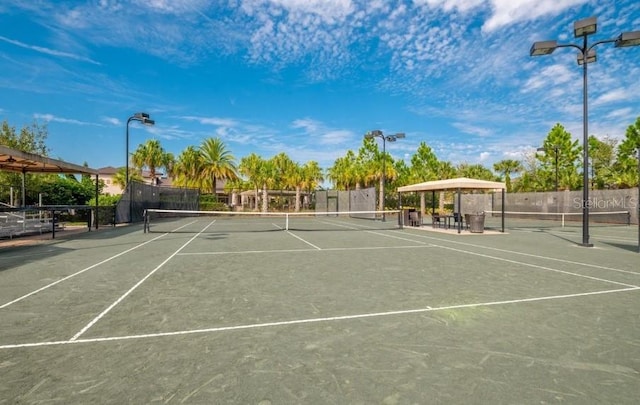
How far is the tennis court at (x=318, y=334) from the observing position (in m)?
2.91

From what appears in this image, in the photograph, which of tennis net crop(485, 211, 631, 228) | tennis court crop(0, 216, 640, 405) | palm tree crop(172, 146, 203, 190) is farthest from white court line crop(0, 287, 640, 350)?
palm tree crop(172, 146, 203, 190)

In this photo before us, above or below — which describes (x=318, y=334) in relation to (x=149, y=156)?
below

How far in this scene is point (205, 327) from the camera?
436cm

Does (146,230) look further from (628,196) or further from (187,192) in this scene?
(628,196)

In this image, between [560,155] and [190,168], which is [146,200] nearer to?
[190,168]

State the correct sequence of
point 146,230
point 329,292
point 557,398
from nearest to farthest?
point 557,398
point 329,292
point 146,230

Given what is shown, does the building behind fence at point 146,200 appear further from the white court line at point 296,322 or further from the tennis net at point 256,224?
the white court line at point 296,322

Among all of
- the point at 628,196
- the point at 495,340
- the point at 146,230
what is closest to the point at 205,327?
the point at 495,340

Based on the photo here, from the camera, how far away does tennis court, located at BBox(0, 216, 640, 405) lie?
2906mm

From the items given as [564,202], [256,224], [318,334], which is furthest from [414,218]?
[318,334]

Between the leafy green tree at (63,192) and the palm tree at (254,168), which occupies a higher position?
the palm tree at (254,168)

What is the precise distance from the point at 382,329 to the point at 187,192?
35351 millimetres

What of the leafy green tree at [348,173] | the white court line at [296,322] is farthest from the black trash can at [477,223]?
the leafy green tree at [348,173]

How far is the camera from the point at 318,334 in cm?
411
